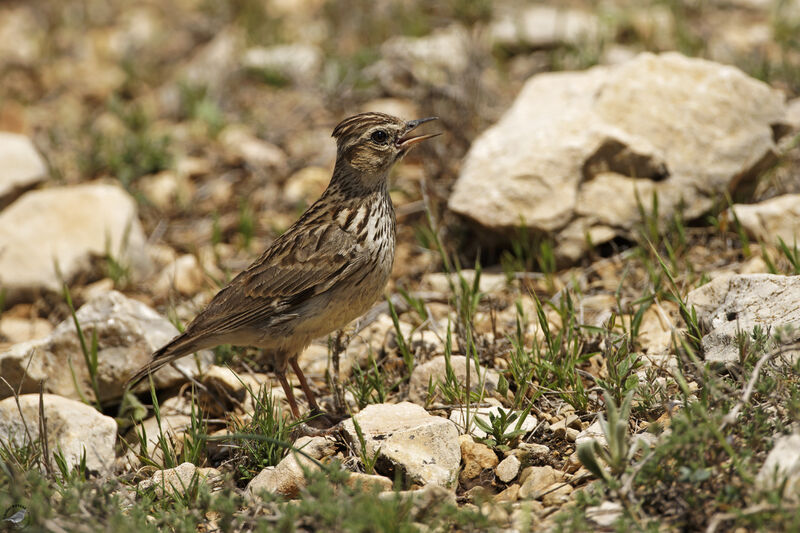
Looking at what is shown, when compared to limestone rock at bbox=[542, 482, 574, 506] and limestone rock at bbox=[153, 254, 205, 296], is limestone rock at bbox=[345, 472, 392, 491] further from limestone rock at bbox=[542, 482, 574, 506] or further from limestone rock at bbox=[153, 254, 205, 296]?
limestone rock at bbox=[153, 254, 205, 296]

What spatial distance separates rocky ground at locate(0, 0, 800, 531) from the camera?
12.4ft

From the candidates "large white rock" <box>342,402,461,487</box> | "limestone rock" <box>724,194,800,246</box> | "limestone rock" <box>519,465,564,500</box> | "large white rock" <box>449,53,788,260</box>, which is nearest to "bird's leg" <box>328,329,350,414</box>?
"large white rock" <box>342,402,461,487</box>

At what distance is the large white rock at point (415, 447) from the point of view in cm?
418

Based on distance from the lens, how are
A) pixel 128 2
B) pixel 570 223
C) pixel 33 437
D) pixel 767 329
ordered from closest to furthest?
pixel 767 329 → pixel 33 437 → pixel 570 223 → pixel 128 2

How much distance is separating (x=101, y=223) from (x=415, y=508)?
184 inches

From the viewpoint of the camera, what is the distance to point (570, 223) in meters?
6.49

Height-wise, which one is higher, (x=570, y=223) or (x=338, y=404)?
(x=570, y=223)

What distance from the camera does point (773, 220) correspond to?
5.98 m

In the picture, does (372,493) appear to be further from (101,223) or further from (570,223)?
(101,223)

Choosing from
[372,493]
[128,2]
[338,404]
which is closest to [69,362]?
[338,404]

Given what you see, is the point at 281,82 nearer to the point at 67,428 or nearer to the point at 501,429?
the point at 67,428

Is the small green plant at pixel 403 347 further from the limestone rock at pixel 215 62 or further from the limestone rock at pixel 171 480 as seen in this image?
the limestone rock at pixel 215 62

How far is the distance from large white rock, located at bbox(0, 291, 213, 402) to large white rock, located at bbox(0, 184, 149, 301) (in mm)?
1274

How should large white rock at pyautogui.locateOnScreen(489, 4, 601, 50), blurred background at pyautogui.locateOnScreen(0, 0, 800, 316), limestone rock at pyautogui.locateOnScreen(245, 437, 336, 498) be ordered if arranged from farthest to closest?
large white rock at pyautogui.locateOnScreen(489, 4, 601, 50)
blurred background at pyautogui.locateOnScreen(0, 0, 800, 316)
limestone rock at pyautogui.locateOnScreen(245, 437, 336, 498)
